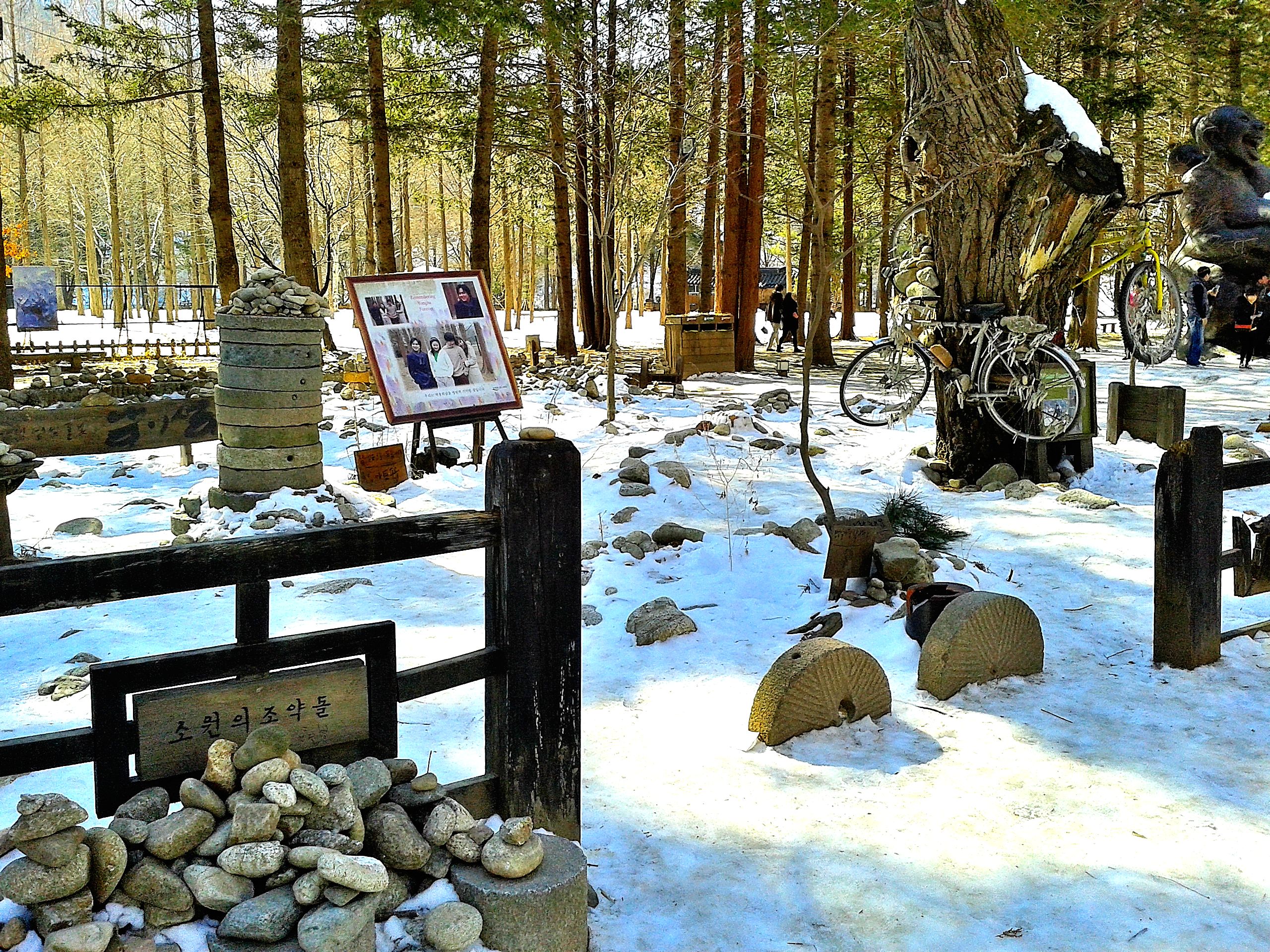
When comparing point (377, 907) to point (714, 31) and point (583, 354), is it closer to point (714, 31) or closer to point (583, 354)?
point (714, 31)

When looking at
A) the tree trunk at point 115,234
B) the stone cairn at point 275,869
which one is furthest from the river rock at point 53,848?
the tree trunk at point 115,234

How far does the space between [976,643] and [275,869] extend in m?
3.30

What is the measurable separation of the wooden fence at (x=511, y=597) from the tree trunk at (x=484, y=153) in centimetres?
1216

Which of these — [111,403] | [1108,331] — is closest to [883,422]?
[111,403]

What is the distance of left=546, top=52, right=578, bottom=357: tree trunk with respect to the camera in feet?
57.3

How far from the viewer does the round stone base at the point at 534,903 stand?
261 cm

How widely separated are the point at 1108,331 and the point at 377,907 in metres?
34.7

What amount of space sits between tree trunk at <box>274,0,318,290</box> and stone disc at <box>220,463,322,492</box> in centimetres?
642

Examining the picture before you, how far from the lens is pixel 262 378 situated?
8016 mm

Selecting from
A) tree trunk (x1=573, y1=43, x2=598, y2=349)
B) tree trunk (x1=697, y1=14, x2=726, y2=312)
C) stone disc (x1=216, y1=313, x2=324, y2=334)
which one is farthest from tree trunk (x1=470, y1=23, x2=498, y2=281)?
stone disc (x1=216, y1=313, x2=324, y2=334)

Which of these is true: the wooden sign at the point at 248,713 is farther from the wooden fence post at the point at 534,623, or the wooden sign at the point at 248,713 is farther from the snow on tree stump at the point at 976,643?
the snow on tree stump at the point at 976,643

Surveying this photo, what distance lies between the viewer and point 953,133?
830 centimetres

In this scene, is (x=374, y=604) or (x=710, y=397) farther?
(x=710, y=397)

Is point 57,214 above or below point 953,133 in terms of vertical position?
above
